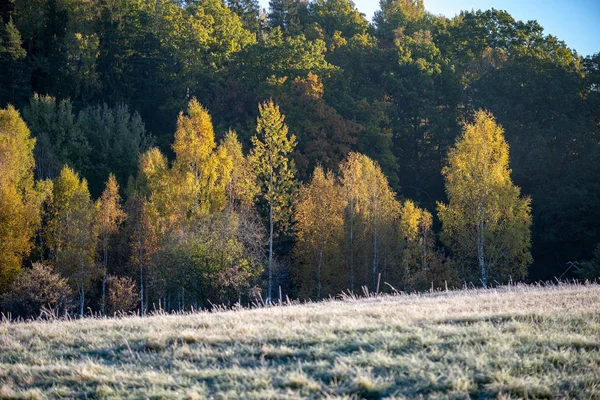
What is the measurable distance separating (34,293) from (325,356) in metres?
28.8

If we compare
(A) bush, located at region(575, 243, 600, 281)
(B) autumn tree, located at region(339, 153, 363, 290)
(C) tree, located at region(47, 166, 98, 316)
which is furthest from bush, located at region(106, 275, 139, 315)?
(A) bush, located at region(575, 243, 600, 281)

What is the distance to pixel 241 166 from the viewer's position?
38.3m

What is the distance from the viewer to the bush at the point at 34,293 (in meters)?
32.0

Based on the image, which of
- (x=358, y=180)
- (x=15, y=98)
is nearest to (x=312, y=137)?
(x=358, y=180)

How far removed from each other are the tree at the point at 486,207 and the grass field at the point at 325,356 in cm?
2326

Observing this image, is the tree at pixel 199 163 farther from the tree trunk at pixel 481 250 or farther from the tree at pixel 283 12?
the tree at pixel 283 12

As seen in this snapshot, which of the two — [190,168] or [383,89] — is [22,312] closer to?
[190,168]

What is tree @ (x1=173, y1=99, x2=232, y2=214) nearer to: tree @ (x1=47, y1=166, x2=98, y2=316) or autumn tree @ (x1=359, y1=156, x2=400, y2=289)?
tree @ (x1=47, y1=166, x2=98, y2=316)

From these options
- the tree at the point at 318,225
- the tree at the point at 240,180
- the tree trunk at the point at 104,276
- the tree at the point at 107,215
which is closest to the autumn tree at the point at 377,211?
the tree at the point at 318,225

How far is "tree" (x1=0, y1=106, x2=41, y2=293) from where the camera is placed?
3453 centimetres

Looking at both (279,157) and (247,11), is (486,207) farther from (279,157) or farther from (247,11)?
(247,11)

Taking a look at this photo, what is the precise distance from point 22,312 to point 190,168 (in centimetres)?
1199

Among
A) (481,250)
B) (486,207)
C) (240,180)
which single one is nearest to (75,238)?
(240,180)

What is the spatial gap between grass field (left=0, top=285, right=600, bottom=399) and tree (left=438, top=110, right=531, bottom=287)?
916 inches
